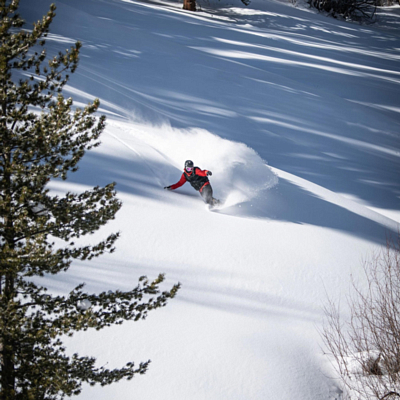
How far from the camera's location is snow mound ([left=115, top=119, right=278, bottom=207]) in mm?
9852

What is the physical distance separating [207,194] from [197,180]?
39cm

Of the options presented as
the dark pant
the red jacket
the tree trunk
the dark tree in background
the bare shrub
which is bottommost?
the bare shrub

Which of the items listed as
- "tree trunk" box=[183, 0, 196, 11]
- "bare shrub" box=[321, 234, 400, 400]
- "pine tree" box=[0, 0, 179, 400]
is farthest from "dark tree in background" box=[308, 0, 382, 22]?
"pine tree" box=[0, 0, 179, 400]

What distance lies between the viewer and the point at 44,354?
3516 mm

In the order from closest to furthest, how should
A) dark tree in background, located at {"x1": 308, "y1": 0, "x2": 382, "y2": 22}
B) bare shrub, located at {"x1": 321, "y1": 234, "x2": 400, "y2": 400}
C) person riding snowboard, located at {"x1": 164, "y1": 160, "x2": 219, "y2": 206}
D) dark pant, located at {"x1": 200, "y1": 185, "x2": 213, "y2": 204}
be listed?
bare shrub, located at {"x1": 321, "y1": 234, "x2": 400, "y2": 400} < person riding snowboard, located at {"x1": 164, "y1": 160, "x2": 219, "y2": 206} < dark pant, located at {"x1": 200, "y1": 185, "x2": 213, "y2": 204} < dark tree in background, located at {"x1": 308, "y1": 0, "x2": 382, "y2": 22}

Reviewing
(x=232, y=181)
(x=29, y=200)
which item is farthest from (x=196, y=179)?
(x=29, y=200)

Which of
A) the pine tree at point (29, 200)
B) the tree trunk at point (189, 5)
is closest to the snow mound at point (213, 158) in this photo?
the pine tree at point (29, 200)

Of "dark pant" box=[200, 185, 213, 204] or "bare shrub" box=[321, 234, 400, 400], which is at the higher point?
"dark pant" box=[200, 185, 213, 204]

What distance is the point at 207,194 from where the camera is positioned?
864cm

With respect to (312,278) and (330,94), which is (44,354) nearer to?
(312,278)

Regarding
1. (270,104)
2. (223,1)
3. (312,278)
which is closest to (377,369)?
(312,278)

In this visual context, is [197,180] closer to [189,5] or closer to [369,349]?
[369,349]

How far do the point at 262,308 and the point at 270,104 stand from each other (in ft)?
41.8

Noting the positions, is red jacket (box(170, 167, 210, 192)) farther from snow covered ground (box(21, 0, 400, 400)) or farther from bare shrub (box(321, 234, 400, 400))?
bare shrub (box(321, 234, 400, 400))
